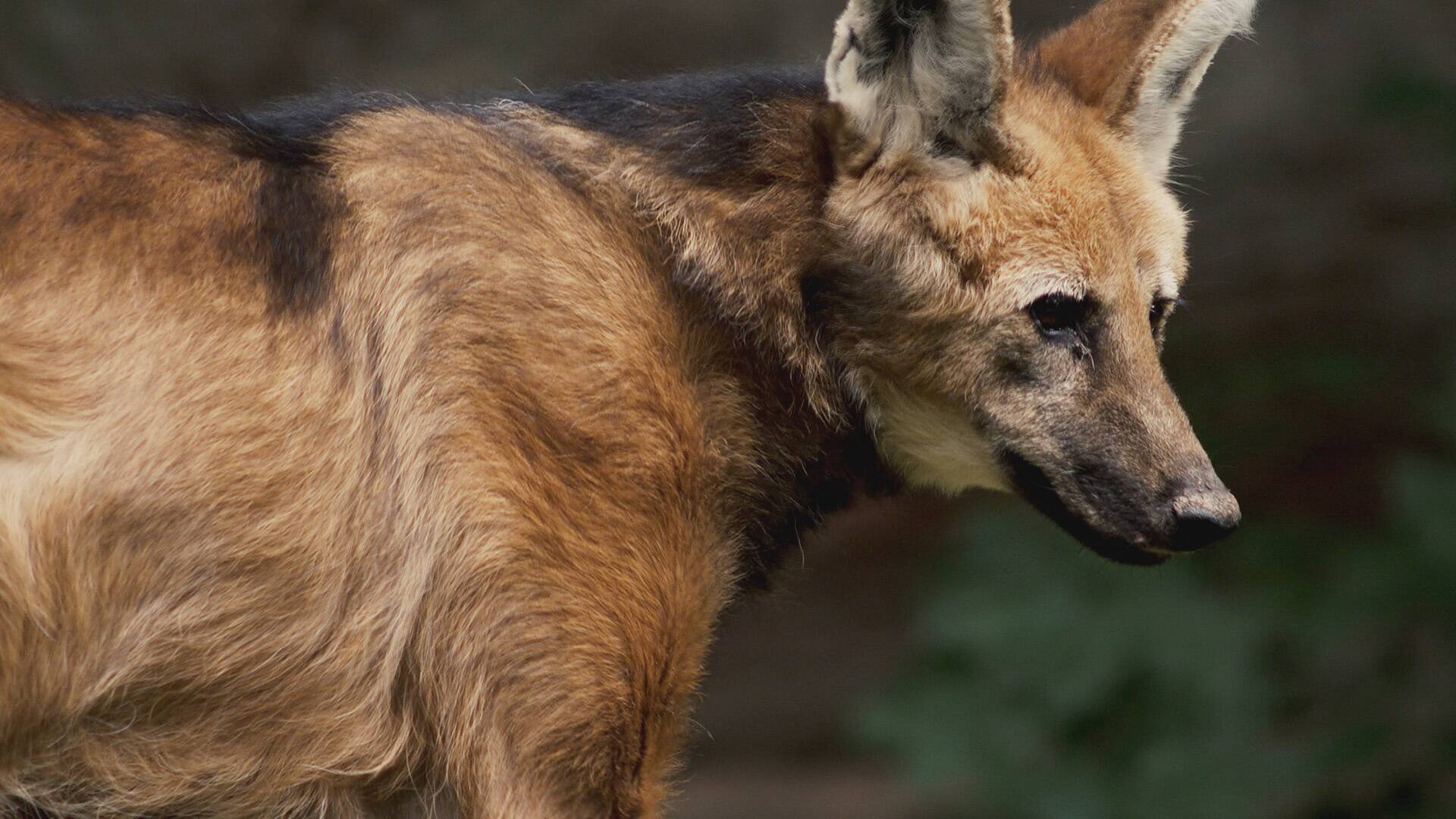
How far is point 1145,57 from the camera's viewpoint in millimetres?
2844

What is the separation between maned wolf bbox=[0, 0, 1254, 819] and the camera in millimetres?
2012

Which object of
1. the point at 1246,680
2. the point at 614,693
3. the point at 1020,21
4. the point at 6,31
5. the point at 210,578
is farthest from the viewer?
the point at 1020,21

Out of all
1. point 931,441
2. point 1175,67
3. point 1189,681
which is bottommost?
point 1189,681

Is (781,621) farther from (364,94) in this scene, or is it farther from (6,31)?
(364,94)

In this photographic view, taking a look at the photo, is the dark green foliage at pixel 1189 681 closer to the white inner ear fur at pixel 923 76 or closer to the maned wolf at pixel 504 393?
the maned wolf at pixel 504 393

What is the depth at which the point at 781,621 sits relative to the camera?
291 inches

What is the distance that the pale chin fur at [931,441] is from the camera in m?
2.60

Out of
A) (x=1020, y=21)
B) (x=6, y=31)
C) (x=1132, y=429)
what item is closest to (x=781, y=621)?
(x=1020, y=21)

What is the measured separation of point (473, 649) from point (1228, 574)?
4.04 metres

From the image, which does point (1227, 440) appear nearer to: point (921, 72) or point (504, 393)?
point (921, 72)

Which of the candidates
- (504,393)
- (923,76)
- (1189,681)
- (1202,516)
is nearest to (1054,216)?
(923,76)

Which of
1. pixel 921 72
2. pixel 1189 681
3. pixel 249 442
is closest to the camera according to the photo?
pixel 249 442

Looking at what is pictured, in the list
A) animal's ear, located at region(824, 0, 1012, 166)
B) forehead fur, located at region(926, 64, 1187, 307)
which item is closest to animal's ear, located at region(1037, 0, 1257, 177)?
forehead fur, located at region(926, 64, 1187, 307)

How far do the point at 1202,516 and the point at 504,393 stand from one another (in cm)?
117
